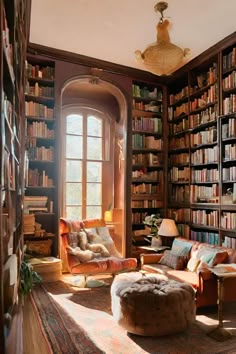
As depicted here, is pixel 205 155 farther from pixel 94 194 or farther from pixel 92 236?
pixel 94 194

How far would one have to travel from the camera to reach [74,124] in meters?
6.57

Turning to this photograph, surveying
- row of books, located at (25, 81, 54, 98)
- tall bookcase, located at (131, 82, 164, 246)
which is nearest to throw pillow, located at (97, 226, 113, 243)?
tall bookcase, located at (131, 82, 164, 246)

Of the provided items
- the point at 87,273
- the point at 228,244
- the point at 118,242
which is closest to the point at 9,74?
the point at 87,273

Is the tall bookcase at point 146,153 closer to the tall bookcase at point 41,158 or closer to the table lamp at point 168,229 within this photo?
the table lamp at point 168,229

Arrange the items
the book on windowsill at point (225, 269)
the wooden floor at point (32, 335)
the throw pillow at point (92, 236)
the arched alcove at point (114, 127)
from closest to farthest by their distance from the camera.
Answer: the wooden floor at point (32, 335)
the book on windowsill at point (225, 269)
the throw pillow at point (92, 236)
the arched alcove at point (114, 127)

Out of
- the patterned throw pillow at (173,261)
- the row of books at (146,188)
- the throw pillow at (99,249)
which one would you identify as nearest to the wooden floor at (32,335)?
the throw pillow at (99,249)

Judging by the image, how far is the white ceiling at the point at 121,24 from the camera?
3775 millimetres

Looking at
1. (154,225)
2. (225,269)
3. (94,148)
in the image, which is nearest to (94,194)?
(94,148)

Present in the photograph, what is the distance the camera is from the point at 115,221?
6281mm

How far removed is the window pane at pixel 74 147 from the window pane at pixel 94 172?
306 mm

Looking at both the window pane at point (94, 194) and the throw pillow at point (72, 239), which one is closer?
the throw pillow at point (72, 239)

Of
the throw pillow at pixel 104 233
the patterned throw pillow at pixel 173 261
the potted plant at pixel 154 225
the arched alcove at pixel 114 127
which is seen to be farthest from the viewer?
the arched alcove at pixel 114 127

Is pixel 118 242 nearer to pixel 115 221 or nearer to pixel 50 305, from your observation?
pixel 115 221

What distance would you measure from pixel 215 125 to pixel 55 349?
152 inches
